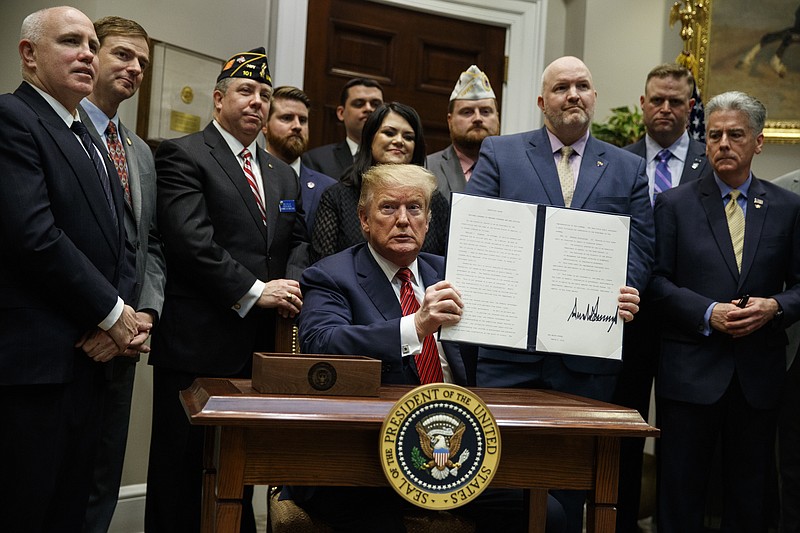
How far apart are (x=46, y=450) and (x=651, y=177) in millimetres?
2754

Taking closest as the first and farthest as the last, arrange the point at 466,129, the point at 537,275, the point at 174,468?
the point at 537,275, the point at 174,468, the point at 466,129

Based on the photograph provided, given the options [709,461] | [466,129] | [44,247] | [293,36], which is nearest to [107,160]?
[44,247]

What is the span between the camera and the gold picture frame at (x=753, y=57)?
551 centimetres

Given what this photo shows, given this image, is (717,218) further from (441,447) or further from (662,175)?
(441,447)

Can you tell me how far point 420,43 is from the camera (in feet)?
19.3

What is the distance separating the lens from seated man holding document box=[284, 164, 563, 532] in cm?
247

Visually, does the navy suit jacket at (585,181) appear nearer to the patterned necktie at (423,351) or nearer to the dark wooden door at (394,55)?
the patterned necktie at (423,351)

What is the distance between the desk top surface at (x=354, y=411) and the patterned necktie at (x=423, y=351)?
281 mm

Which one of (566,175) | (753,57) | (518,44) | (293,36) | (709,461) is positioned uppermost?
(518,44)

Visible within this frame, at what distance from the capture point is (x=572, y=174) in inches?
134

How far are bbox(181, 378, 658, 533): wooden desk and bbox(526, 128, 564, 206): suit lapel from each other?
1.11 metres

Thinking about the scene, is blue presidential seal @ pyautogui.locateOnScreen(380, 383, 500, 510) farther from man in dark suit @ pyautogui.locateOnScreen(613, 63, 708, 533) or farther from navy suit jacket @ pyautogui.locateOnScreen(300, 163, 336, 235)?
man in dark suit @ pyautogui.locateOnScreen(613, 63, 708, 533)

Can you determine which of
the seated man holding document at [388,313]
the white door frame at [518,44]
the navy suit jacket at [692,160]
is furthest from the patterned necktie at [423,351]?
the white door frame at [518,44]

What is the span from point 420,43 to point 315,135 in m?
0.94
